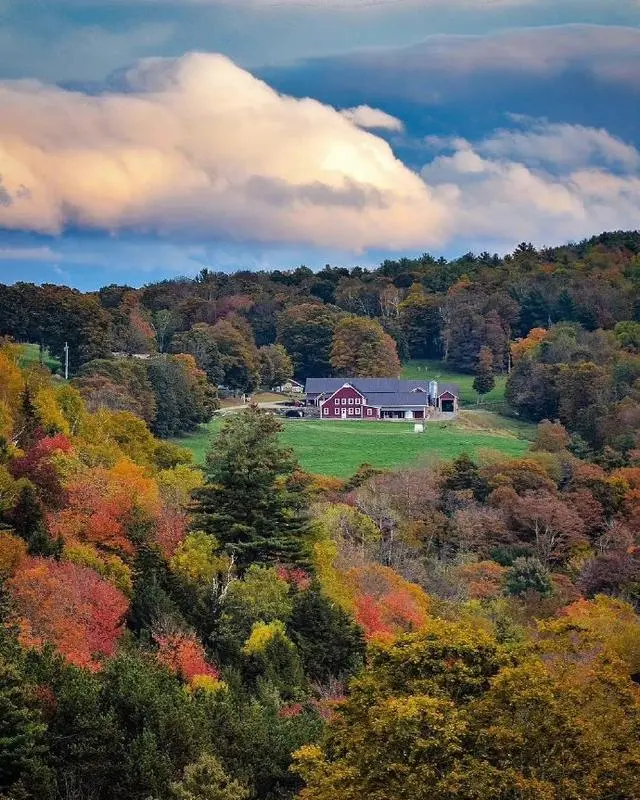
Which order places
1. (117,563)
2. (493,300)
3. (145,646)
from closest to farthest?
(145,646) < (117,563) < (493,300)

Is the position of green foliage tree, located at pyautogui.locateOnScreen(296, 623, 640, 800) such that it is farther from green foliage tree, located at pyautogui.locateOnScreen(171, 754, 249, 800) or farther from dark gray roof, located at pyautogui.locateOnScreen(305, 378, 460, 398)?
dark gray roof, located at pyautogui.locateOnScreen(305, 378, 460, 398)

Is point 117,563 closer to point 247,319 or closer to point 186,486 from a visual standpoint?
point 186,486

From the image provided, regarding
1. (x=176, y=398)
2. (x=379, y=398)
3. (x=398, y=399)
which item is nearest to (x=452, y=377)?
(x=379, y=398)

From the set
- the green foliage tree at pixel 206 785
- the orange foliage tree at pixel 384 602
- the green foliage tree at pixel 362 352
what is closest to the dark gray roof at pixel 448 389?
the green foliage tree at pixel 362 352

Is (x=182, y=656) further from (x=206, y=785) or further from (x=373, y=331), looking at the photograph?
(x=373, y=331)

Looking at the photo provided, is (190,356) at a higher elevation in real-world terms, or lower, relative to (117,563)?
higher

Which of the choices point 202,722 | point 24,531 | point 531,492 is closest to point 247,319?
point 531,492
